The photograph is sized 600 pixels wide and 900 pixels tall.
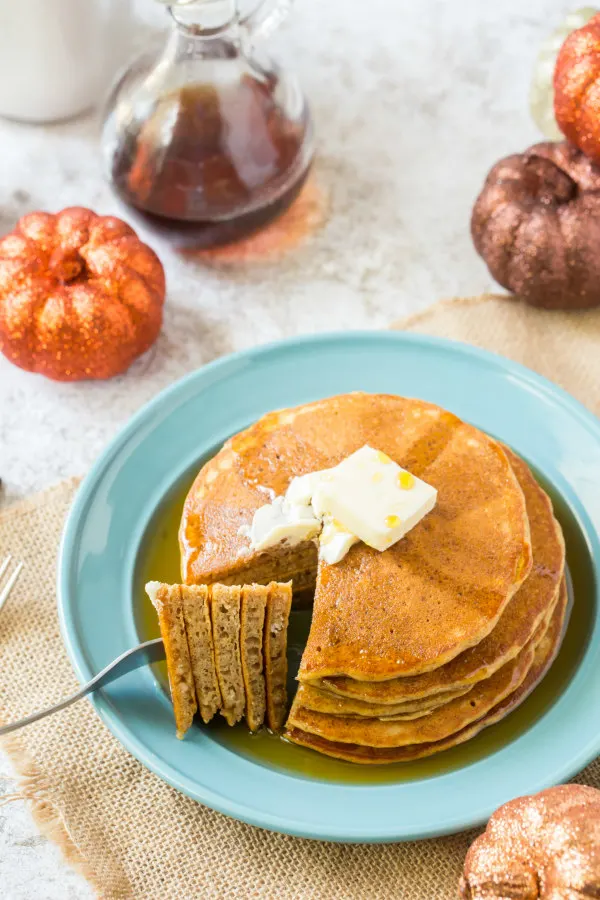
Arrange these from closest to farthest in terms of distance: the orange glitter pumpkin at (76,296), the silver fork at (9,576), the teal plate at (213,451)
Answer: the teal plate at (213,451)
the silver fork at (9,576)
the orange glitter pumpkin at (76,296)

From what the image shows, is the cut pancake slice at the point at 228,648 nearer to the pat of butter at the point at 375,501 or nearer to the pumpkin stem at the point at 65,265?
the pat of butter at the point at 375,501

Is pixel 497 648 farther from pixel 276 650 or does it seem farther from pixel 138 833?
pixel 138 833

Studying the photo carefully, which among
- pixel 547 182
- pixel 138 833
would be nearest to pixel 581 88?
pixel 547 182

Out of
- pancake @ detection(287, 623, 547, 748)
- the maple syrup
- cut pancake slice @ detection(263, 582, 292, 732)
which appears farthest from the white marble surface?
pancake @ detection(287, 623, 547, 748)

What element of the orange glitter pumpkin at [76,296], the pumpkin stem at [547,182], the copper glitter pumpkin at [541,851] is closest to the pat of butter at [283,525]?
the copper glitter pumpkin at [541,851]

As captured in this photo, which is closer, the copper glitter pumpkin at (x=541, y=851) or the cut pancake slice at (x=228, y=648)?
the copper glitter pumpkin at (x=541, y=851)

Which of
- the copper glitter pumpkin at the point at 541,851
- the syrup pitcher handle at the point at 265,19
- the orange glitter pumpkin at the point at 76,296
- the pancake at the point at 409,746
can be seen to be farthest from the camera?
the syrup pitcher handle at the point at 265,19
